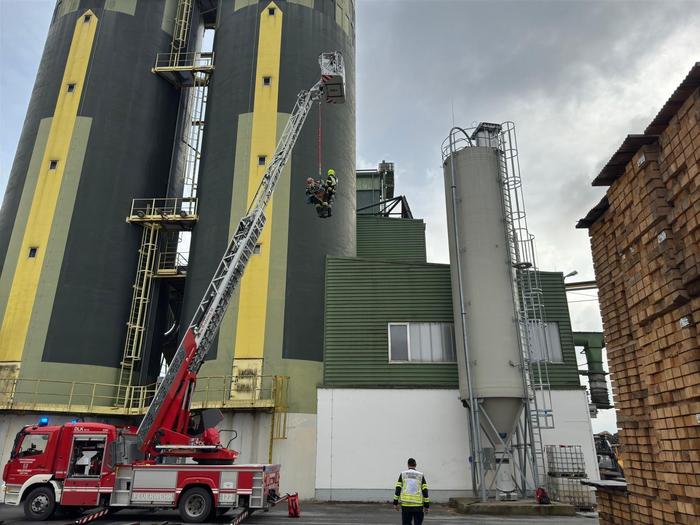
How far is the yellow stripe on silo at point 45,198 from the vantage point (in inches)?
922

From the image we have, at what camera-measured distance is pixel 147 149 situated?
29094 millimetres

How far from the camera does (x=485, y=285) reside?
61.8 ft

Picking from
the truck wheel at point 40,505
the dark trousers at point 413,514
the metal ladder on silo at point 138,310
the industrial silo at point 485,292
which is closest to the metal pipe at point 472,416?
the industrial silo at point 485,292

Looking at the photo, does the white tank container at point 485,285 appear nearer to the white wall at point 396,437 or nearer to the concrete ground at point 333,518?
the white wall at point 396,437

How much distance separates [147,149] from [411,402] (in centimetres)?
2090

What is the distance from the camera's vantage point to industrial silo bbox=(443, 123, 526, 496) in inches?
703

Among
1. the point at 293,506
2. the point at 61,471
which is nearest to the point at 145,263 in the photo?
the point at 61,471

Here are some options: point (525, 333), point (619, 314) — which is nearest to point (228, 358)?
point (525, 333)

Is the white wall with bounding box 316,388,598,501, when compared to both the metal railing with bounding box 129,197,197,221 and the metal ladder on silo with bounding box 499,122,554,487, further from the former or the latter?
the metal railing with bounding box 129,197,197,221

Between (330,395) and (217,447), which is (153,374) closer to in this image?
(330,395)

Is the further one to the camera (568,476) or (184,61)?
(184,61)

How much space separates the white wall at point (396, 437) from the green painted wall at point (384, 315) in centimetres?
66

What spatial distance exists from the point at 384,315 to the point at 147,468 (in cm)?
1146

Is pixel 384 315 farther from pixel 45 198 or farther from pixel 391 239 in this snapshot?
pixel 45 198
